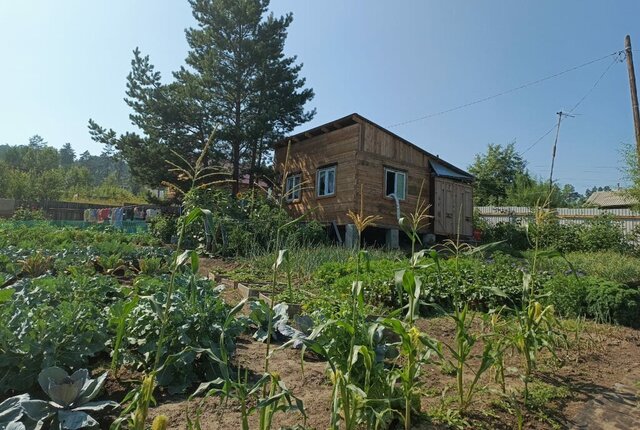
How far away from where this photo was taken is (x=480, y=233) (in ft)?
56.6

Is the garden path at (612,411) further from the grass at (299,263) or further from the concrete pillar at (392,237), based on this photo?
the concrete pillar at (392,237)

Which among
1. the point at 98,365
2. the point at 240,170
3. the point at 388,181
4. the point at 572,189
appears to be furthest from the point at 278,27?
the point at 572,189

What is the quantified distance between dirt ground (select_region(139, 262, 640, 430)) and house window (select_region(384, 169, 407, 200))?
34.5 ft

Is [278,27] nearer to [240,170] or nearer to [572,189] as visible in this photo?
[240,170]

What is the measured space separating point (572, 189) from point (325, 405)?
1417 inches

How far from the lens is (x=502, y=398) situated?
199 centimetres

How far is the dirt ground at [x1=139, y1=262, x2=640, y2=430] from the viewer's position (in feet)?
5.85

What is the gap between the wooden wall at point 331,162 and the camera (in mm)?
12664

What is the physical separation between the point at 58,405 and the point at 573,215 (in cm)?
2157

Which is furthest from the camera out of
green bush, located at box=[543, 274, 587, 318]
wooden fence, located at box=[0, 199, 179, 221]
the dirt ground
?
wooden fence, located at box=[0, 199, 179, 221]

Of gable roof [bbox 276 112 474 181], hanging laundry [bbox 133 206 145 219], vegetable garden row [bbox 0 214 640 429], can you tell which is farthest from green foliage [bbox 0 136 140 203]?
vegetable garden row [bbox 0 214 640 429]

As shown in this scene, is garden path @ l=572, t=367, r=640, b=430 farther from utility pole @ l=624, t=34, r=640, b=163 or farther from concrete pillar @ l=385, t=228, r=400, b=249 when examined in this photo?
utility pole @ l=624, t=34, r=640, b=163

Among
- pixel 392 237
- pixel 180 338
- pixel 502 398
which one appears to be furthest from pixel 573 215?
pixel 180 338

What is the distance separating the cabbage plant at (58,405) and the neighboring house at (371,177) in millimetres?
9984
